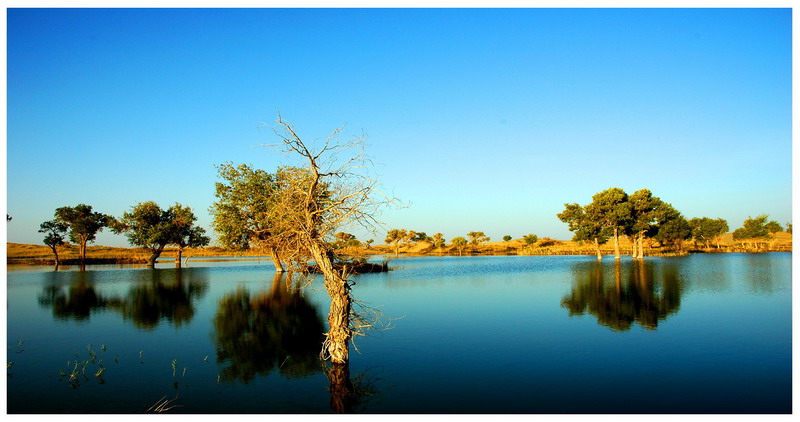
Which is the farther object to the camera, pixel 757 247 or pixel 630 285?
pixel 757 247

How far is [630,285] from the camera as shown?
93.4ft

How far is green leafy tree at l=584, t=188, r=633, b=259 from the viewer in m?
62.4

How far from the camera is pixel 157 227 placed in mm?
56562

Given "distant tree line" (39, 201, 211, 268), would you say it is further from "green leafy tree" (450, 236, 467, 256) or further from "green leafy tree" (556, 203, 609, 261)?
"green leafy tree" (450, 236, 467, 256)

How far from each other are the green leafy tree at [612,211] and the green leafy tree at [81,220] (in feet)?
218

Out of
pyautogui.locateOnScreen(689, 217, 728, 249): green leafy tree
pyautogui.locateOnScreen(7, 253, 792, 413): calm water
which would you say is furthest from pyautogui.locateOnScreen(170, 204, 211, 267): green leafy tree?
pyautogui.locateOnScreen(689, 217, 728, 249): green leafy tree

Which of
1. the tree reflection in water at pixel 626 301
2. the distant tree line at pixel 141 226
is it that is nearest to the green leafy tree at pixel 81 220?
the distant tree line at pixel 141 226

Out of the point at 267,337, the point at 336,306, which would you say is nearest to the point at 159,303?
the point at 267,337

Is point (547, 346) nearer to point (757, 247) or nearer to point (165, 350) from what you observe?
point (165, 350)

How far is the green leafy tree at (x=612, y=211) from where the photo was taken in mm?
62397

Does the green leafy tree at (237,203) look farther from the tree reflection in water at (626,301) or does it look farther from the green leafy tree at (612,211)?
the green leafy tree at (612,211)

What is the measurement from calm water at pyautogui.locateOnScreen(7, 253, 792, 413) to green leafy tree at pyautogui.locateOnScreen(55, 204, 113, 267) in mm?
45862

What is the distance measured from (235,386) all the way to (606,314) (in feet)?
47.5
